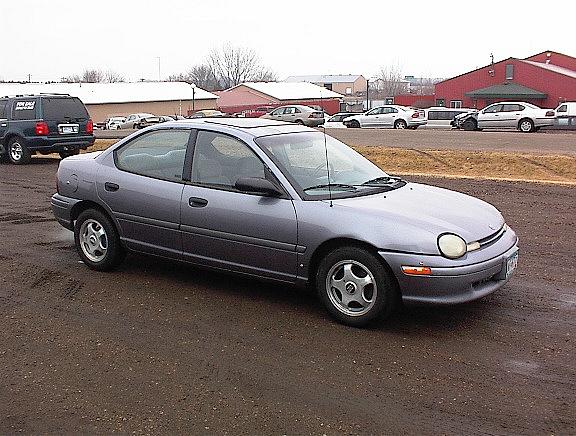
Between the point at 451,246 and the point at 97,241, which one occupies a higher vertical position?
the point at 451,246

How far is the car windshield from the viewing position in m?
5.88

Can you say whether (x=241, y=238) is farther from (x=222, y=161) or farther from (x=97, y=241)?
(x=97, y=241)

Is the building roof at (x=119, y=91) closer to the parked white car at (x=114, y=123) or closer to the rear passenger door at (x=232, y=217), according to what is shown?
the parked white car at (x=114, y=123)

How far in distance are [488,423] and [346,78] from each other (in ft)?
468

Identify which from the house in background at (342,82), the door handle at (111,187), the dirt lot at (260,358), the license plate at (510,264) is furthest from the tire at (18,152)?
the house in background at (342,82)

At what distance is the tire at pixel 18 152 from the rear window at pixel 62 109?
2.87ft

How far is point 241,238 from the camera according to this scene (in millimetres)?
5844

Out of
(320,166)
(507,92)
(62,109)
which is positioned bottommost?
(320,166)

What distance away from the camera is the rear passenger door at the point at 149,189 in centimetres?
631

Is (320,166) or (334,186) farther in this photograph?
(320,166)

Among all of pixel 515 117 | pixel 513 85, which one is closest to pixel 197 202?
pixel 515 117

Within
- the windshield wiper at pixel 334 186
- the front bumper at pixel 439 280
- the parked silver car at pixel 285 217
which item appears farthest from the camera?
the windshield wiper at pixel 334 186

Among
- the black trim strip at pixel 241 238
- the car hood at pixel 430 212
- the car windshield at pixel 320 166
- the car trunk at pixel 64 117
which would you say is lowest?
the black trim strip at pixel 241 238

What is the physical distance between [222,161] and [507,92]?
2254 inches
